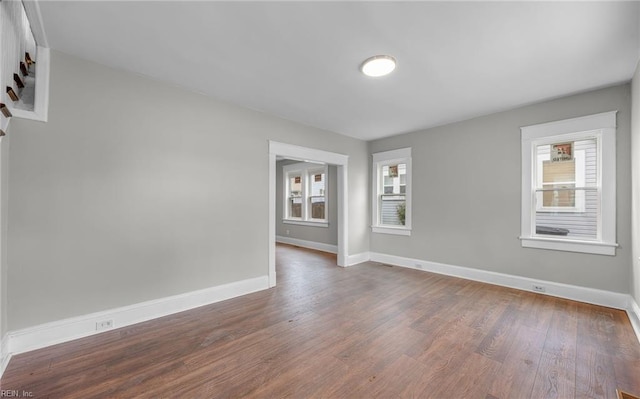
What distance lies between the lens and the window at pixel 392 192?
5.14m

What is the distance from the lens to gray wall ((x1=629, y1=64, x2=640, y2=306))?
103 inches

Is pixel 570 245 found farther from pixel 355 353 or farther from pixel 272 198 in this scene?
pixel 272 198

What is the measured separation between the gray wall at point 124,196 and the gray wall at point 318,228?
10.1ft

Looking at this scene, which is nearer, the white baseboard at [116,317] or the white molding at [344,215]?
the white baseboard at [116,317]

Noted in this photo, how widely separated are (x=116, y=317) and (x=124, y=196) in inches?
48.7

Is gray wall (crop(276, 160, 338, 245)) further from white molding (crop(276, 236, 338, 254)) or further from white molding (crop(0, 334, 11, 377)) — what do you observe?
white molding (crop(0, 334, 11, 377))

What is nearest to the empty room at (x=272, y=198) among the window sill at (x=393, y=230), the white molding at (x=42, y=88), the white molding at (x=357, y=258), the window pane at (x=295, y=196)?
the white molding at (x=42, y=88)

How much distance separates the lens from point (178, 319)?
9.34 feet

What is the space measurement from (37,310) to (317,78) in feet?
11.3

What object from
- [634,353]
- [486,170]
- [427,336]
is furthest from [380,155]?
[634,353]

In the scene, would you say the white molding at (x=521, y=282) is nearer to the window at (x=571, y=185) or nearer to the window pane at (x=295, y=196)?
the window at (x=571, y=185)

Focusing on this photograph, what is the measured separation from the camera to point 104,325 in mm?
2568

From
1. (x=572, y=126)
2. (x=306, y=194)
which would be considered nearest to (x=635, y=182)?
(x=572, y=126)

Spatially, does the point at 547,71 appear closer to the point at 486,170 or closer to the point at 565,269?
the point at 486,170
